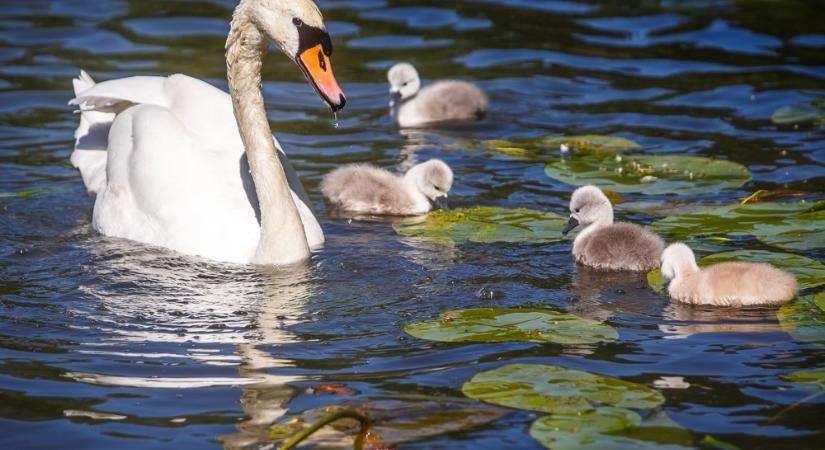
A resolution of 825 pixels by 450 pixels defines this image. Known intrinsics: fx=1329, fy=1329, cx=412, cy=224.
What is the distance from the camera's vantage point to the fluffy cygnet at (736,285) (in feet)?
24.0

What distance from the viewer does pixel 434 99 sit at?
12492 millimetres

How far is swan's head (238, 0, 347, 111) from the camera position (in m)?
7.66

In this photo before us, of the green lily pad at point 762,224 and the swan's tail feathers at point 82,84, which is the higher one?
the swan's tail feathers at point 82,84

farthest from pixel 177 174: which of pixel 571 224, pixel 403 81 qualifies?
pixel 403 81

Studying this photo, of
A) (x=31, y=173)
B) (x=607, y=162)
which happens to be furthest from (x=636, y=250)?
(x=31, y=173)

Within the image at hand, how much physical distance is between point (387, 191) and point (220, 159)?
1.49m

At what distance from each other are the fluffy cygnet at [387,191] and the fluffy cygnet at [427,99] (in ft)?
8.33

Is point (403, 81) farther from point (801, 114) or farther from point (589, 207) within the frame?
point (589, 207)

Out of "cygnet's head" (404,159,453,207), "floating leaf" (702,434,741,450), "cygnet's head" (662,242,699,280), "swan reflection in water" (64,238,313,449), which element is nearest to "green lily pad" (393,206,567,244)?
"cygnet's head" (404,159,453,207)

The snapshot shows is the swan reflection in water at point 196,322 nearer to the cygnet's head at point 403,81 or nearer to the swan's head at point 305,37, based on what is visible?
the swan's head at point 305,37

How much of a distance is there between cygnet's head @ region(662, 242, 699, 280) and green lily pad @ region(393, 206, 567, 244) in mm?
1395

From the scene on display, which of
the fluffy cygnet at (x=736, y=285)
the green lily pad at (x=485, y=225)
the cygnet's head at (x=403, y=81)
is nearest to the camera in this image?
the fluffy cygnet at (x=736, y=285)

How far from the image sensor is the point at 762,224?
8.87 m

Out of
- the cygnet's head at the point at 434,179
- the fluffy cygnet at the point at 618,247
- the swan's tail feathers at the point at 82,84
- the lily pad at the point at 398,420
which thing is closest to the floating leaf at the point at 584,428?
the lily pad at the point at 398,420
